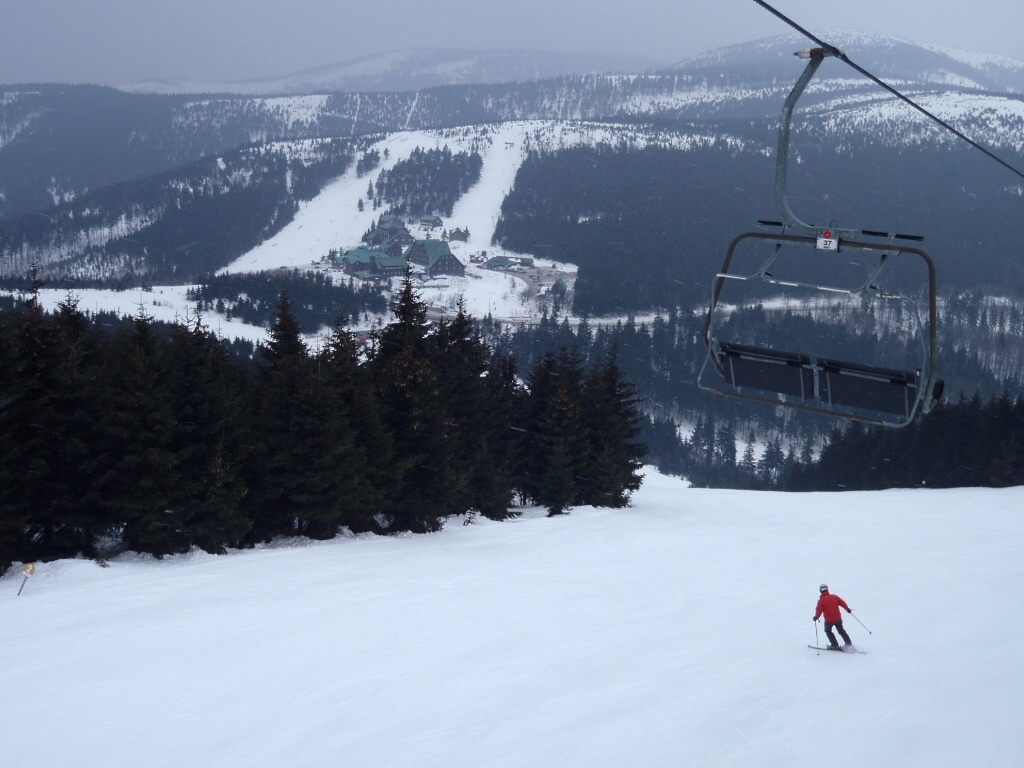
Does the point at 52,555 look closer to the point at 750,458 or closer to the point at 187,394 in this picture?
the point at 187,394

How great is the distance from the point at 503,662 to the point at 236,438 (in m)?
11.3

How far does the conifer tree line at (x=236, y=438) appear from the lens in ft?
56.5

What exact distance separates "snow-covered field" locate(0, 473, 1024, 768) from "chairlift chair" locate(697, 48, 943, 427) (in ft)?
13.7

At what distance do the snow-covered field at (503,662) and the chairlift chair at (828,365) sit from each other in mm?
4161

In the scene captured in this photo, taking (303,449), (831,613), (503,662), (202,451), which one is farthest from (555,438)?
(503,662)

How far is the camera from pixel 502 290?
14375 centimetres

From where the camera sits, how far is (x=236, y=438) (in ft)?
66.1

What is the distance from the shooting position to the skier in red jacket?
474 inches

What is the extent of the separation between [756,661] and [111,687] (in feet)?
29.5

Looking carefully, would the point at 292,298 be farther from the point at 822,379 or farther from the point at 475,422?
the point at 822,379

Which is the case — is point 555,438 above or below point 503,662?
below

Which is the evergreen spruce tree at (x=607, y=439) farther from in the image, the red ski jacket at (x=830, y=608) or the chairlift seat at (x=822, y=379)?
the chairlift seat at (x=822, y=379)

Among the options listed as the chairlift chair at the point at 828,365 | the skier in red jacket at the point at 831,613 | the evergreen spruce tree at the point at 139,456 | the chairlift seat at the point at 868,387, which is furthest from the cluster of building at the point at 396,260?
the chairlift seat at the point at 868,387

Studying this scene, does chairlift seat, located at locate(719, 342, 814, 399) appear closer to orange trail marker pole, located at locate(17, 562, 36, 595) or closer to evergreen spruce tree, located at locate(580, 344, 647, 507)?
orange trail marker pole, located at locate(17, 562, 36, 595)
